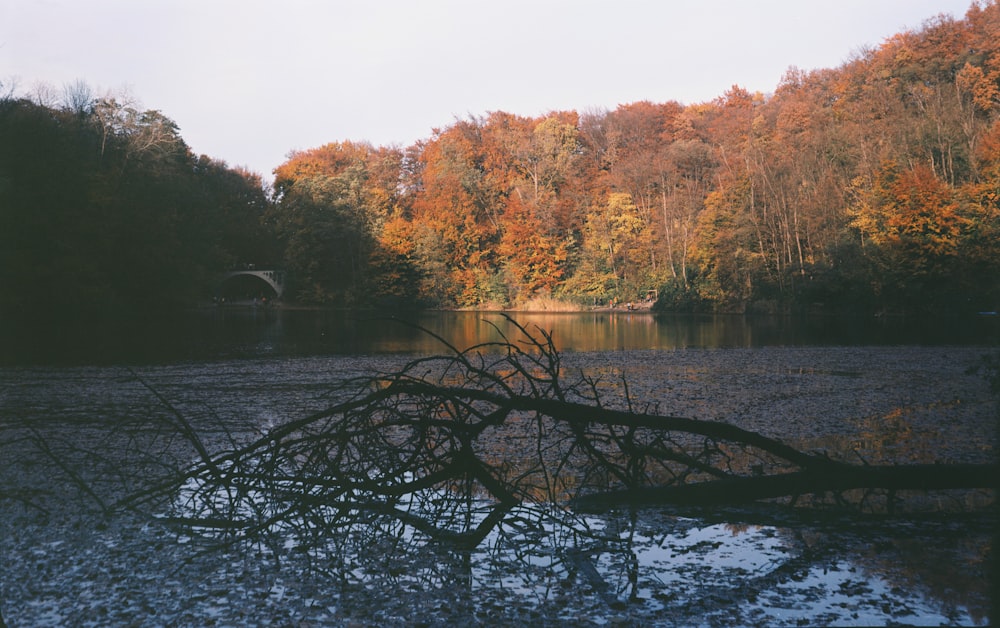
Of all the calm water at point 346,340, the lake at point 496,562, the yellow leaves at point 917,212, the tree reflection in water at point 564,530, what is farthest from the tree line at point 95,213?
the yellow leaves at point 917,212

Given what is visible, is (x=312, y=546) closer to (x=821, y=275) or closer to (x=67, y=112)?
(x=821, y=275)

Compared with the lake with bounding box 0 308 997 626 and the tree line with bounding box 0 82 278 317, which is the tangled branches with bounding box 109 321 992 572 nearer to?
the lake with bounding box 0 308 997 626

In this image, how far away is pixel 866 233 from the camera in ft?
111

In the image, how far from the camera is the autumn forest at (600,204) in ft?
101

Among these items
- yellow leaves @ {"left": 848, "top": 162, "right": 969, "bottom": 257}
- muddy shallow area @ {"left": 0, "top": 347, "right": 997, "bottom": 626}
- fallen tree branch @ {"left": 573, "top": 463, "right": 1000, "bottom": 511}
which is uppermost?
yellow leaves @ {"left": 848, "top": 162, "right": 969, "bottom": 257}

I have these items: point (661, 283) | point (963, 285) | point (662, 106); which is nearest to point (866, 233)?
point (963, 285)

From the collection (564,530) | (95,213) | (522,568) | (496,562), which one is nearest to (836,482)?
(564,530)

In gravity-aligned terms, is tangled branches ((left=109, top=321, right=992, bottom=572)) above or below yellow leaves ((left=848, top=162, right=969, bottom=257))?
below

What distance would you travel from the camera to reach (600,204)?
164 ft

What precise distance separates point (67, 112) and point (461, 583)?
4107cm

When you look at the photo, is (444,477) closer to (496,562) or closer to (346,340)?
(496,562)

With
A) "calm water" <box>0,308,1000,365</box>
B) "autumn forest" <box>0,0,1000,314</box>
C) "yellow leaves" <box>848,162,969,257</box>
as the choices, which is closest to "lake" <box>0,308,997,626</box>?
"calm water" <box>0,308,1000,365</box>

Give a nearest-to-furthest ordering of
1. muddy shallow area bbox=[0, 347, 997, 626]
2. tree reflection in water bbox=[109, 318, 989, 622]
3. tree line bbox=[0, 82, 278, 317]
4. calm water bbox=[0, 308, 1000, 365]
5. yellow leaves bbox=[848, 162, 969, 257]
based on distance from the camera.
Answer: muddy shallow area bbox=[0, 347, 997, 626], tree reflection in water bbox=[109, 318, 989, 622], calm water bbox=[0, 308, 1000, 365], tree line bbox=[0, 82, 278, 317], yellow leaves bbox=[848, 162, 969, 257]

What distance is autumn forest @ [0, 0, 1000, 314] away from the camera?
3073 centimetres
